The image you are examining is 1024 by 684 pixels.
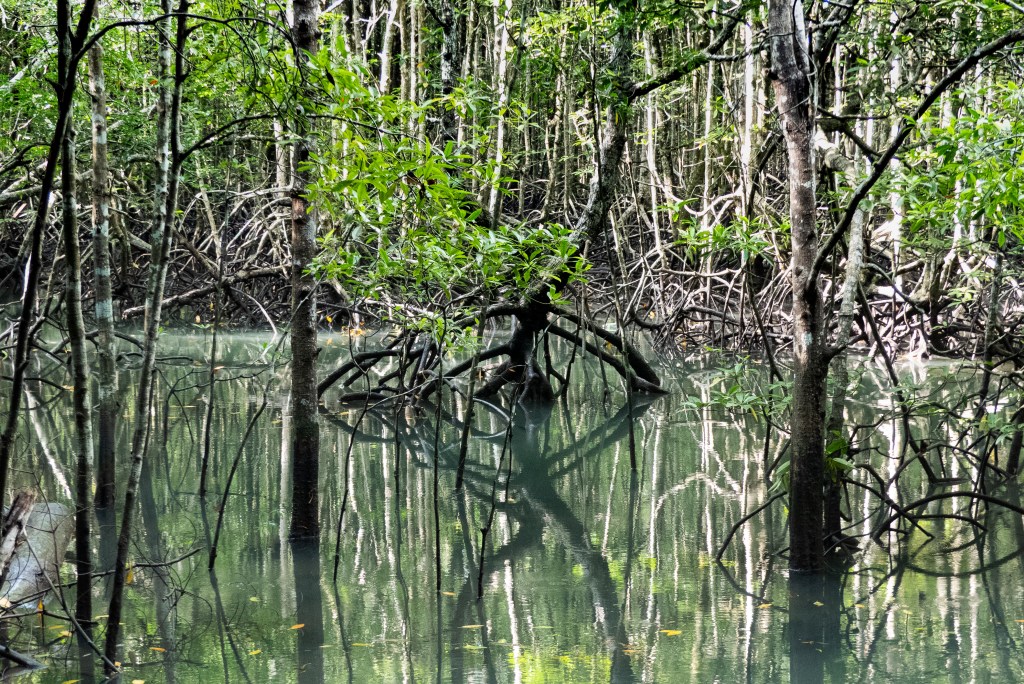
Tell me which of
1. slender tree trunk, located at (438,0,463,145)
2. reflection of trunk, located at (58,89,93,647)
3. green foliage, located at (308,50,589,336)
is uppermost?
slender tree trunk, located at (438,0,463,145)

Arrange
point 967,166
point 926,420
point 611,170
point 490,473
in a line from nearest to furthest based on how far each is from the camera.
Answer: point 967,166, point 490,473, point 611,170, point 926,420

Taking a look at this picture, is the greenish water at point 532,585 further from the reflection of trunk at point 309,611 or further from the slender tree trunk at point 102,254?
the slender tree trunk at point 102,254

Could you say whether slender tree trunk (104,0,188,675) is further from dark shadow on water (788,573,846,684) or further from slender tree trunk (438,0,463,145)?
slender tree trunk (438,0,463,145)

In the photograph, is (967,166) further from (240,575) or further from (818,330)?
(240,575)

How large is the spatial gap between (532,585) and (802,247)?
192 cm

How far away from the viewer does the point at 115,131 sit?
1038cm

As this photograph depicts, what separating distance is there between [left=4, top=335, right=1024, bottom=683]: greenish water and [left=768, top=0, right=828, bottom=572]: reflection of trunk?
60 cm

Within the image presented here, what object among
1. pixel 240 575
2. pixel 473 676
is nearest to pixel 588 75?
pixel 240 575

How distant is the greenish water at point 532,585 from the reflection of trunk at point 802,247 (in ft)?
1.96

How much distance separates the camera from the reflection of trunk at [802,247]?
4.16 meters

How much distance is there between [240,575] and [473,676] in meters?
1.53

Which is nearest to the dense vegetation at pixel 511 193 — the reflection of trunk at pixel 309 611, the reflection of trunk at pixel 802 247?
the reflection of trunk at pixel 802 247

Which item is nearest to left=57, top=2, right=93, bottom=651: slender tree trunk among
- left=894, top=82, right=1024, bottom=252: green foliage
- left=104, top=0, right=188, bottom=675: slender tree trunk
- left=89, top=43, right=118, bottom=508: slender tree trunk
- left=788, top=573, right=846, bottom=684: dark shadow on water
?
left=104, top=0, right=188, bottom=675: slender tree trunk

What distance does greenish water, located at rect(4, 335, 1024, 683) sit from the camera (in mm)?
3816
